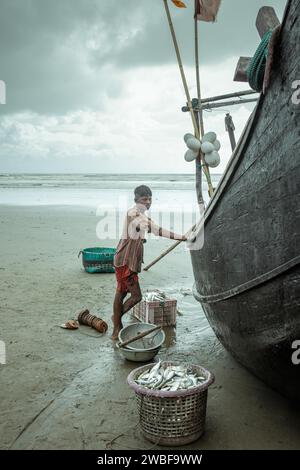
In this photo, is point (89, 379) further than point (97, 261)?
No

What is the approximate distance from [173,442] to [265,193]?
1.87 meters

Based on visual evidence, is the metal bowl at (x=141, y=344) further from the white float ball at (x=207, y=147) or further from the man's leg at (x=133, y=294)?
the white float ball at (x=207, y=147)

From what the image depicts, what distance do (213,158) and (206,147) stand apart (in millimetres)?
191

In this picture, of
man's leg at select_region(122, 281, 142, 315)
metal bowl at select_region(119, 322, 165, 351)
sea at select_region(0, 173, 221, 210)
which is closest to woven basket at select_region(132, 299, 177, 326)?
man's leg at select_region(122, 281, 142, 315)

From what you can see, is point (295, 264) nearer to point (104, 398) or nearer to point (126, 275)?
point (104, 398)

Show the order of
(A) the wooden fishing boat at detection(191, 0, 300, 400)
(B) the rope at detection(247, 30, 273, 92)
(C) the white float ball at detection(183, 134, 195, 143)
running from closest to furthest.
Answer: (A) the wooden fishing boat at detection(191, 0, 300, 400), (B) the rope at detection(247, 30, 273, 92), (C) the white float ball at detection(183, 134, 195, 143)

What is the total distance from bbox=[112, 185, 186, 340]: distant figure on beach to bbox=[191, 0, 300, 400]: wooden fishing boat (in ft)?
5.25

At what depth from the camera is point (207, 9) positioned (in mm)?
5855

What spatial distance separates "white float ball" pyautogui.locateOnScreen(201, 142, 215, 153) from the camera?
5.94m

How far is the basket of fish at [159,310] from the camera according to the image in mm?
5664

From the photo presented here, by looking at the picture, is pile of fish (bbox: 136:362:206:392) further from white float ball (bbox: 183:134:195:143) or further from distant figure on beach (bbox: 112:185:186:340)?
white float ball (bbox: 183:134:195:143)

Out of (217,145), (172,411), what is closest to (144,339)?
(172,411)

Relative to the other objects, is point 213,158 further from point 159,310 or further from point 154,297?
point 159,310

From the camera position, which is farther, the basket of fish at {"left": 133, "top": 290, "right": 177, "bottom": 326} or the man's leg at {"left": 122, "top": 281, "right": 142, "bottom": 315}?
the basket of fish at {"left": 133, "top": 290, "right": 177, "bottom": 326}
